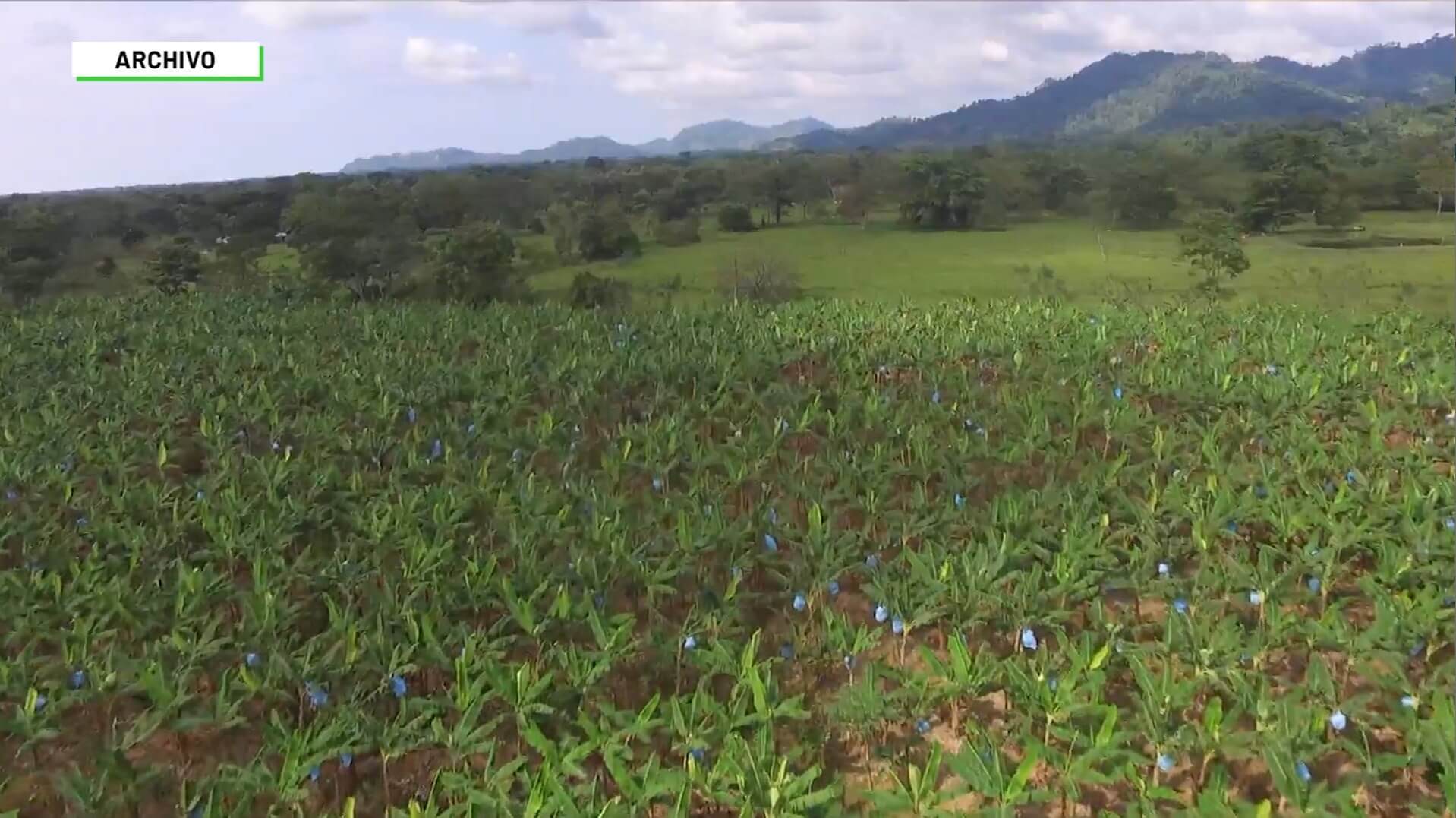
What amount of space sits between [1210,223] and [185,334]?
24.4 meters

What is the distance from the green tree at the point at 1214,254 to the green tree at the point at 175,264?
22.0 metres

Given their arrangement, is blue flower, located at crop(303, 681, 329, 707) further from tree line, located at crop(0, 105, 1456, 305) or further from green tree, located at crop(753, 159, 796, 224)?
green tree, located at crop(753, 159, 796, 224)

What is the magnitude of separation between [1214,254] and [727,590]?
22.3m

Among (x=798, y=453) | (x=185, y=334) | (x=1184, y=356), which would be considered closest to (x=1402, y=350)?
(x=1184, y=356)

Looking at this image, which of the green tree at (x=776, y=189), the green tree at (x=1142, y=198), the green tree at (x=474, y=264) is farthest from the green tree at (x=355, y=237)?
the green tree at (x=1142, y=198)

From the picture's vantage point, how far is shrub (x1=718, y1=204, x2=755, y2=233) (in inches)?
1288

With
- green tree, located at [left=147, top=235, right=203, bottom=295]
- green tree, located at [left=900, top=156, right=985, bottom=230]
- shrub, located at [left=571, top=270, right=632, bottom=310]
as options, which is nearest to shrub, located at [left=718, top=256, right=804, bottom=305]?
shrub, located at [left=571, top=270, right=632, bottom=310]

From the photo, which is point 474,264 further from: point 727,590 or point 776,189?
point 727,590

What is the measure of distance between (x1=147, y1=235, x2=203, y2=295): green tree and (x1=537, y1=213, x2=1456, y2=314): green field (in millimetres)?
7697

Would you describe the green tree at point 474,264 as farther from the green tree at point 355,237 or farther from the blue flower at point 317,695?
the blue flower at point 317,695

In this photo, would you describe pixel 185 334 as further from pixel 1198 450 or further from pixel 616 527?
pixel 1198 450

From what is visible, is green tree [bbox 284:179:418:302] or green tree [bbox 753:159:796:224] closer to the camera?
green tree [bbox 284:179:418:302]

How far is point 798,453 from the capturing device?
18.0ft

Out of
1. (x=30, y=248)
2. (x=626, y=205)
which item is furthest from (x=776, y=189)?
(x=30, y=248)
